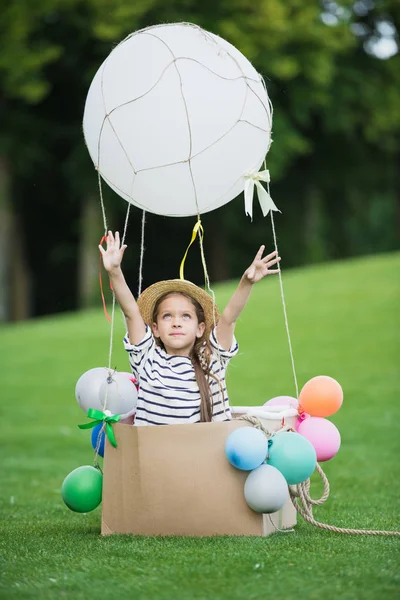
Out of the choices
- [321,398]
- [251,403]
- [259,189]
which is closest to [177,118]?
[259,189]

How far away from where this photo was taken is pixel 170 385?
14.4 ft

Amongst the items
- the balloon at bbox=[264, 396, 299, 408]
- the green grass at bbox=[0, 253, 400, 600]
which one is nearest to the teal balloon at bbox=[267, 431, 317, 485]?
the green grass at bbox=[0, 253, 400, 600]

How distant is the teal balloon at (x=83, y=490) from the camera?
14.4 ft

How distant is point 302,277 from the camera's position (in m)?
15.9

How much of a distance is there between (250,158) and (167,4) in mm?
13343

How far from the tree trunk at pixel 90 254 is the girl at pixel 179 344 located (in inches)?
577

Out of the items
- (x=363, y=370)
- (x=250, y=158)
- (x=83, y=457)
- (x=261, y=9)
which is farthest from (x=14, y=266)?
(x=250, y=158)

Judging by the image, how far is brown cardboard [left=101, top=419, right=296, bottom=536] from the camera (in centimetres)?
410

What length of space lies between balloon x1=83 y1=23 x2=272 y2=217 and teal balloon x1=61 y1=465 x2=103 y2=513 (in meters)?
1.31

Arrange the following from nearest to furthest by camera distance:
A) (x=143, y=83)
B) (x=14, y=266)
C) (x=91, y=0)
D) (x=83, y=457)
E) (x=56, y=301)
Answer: (x=143, y=83) → (x=83, y=457) → (x=91, y=0) → (x=14, y=266) → (x=56, y=301)

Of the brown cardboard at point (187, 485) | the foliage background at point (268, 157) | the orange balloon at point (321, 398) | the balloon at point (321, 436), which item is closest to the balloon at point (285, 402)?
the orange balloon at point (321, 398)

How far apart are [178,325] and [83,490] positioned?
872mm

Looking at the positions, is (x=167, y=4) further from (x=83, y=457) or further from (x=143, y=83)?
(x=143, y=83)

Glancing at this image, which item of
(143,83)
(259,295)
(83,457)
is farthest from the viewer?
(259,295)
